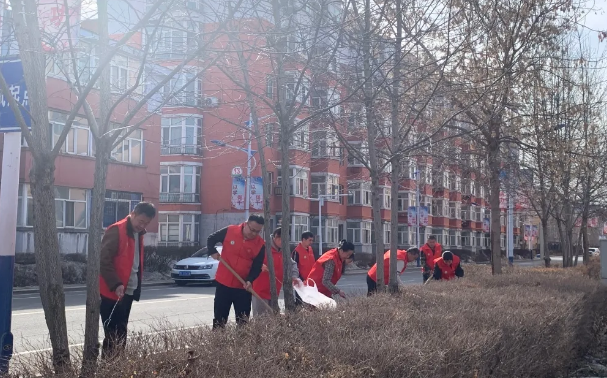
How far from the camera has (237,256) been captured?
779 centimetres

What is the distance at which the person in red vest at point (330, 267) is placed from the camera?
9320mm

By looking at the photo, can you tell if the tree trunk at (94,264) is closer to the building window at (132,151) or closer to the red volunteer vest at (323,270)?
the red volunteer vest at (323,270)

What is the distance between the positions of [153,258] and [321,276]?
68.3 ft

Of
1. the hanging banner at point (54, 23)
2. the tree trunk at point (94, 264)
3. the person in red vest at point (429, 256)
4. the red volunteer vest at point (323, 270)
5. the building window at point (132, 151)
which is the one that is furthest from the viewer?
the building window at point (132, 151)

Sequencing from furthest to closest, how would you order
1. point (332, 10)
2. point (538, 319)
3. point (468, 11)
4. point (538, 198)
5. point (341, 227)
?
point (341, 227)
point (538, 198)
point (468, 11)
point (332, 10)
point (538, 319)

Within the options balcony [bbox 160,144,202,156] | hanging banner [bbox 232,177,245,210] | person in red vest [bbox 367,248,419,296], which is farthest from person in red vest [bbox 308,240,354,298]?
hanging banner [bbox 232,177,245,210]

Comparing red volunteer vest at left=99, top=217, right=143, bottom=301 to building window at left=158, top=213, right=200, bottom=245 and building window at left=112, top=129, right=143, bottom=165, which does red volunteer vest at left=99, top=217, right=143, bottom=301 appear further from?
building window at left=158, top=213, right=200, bottom=245

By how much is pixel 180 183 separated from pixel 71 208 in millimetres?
15840

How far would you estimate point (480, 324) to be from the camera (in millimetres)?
6297

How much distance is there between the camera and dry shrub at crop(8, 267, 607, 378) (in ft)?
12.8

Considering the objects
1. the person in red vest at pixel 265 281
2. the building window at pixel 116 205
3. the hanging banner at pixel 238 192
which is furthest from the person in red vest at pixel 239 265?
the hanging banner at pixel 238 192

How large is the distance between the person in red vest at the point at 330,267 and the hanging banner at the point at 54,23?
4.49 metres

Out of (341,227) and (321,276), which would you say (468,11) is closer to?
(321,276)

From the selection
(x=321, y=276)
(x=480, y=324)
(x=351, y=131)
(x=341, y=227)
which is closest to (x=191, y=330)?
(x=480, y=324)
